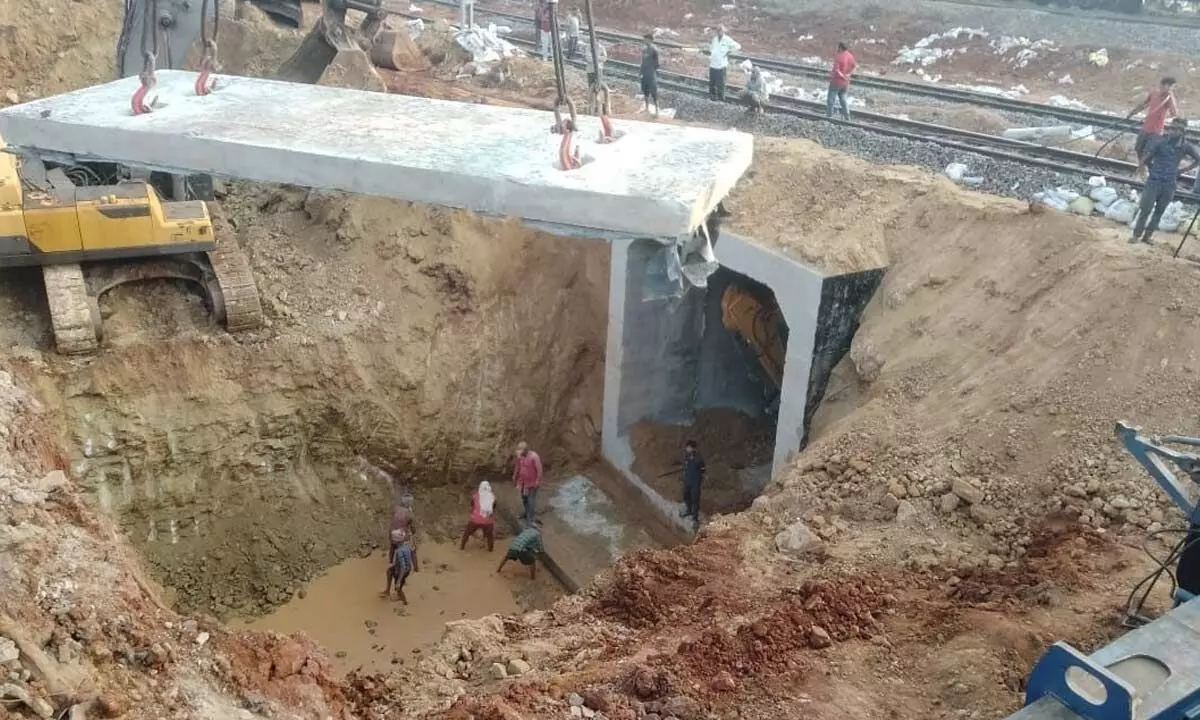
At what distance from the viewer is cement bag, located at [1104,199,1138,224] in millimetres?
10961

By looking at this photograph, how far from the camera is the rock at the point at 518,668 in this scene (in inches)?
288

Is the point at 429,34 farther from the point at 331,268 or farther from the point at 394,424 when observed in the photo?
the point at 394,424

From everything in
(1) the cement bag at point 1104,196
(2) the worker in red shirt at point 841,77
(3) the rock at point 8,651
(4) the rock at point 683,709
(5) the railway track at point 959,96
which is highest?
(2) the worker in red shirt at point 841,77

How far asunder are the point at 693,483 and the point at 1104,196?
19.3ft

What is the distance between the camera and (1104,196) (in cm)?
1143

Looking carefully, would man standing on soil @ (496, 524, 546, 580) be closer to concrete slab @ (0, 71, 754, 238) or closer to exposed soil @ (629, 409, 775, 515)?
exposed soil @ (629, 409, 775, 515)

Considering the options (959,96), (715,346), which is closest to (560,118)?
(715,346)

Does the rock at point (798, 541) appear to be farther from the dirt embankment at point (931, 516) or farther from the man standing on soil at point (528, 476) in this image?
the man standing on soil at point (528, 476)

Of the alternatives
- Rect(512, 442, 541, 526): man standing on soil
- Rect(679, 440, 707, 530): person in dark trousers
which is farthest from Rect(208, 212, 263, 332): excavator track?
Rect(679, 440, 707, 530): person in dark trousers

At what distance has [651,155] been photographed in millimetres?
6625

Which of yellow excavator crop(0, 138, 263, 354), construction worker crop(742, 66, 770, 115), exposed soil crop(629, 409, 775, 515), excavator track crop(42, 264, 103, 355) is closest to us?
yellow excavator crop(0, 138, 263, 354)

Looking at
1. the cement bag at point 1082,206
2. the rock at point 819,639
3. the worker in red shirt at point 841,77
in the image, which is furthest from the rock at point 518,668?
the worker in red shirt at point 841,77

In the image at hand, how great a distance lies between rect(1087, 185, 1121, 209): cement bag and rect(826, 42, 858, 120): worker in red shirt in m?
4.31

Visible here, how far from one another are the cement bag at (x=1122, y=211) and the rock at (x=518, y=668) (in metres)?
8.17
